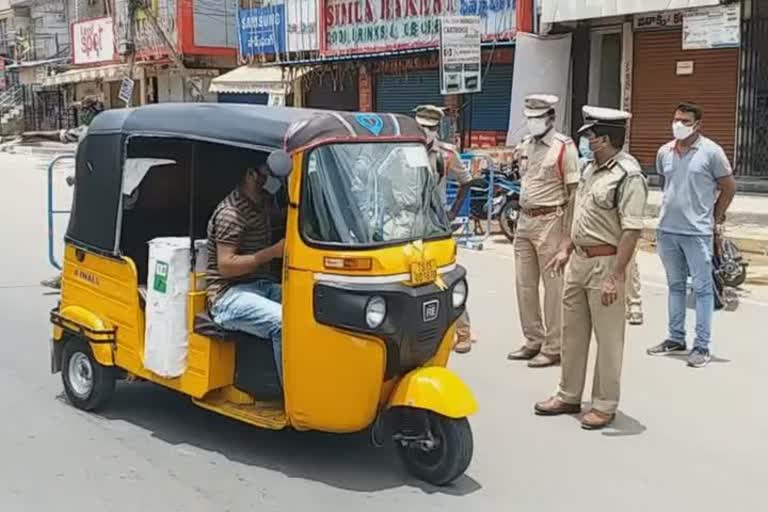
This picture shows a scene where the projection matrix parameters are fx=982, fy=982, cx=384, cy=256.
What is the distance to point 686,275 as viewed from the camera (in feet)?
25.2

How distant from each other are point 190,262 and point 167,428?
1090mm

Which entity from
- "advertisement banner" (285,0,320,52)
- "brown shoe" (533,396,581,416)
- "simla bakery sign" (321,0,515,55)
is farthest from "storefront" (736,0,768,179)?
"brown shoe" (533,396,581,416)

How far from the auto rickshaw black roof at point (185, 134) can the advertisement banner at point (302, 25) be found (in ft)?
64.4

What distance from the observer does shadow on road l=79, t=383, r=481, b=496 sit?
5.00 meters

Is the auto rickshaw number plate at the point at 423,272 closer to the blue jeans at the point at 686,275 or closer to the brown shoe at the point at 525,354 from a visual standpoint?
the brown shoe at the point at 525,354

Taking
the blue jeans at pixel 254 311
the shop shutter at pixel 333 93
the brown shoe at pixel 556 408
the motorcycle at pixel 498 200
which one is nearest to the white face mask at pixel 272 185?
the blue jeans at pixel 254 311

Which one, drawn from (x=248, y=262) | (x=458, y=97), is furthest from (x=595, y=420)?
(x=458, y=97)

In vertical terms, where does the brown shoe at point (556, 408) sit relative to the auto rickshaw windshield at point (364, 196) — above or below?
below

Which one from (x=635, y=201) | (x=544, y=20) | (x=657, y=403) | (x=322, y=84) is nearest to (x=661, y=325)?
(x=657, y=403)

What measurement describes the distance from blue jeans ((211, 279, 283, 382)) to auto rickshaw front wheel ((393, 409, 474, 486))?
71 cm

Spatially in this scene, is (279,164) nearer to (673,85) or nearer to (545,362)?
(545,362)

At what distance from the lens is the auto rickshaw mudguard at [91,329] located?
19.2 feet

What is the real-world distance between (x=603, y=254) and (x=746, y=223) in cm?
910

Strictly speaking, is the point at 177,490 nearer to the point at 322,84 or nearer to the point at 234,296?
the point at 234,296
